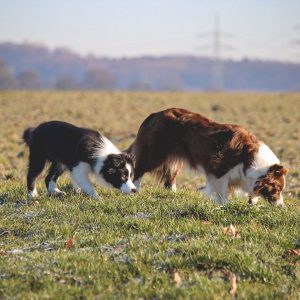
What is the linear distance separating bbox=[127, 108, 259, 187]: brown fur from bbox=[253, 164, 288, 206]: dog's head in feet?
1.05

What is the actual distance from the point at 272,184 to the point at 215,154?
93 centimetres

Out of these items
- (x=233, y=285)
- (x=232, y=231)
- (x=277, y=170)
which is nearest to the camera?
(x=233, y=285)

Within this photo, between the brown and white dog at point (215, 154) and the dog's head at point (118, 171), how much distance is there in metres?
1.00

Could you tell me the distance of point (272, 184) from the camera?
7.57 metres

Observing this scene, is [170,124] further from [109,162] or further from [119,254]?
[119,254]

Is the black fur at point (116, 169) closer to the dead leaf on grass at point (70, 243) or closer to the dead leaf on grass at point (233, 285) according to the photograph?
the dead leaf on grass at point (70, 243)

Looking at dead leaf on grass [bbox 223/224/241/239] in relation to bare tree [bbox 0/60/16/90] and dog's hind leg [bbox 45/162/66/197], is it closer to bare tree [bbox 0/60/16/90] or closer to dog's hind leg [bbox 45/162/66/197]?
dog's hind leg [bbox 45/162/66/197]

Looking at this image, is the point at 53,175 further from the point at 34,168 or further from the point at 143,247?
the point at 143,247

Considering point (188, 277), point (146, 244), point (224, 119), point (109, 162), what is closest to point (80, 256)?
point (146, 244)

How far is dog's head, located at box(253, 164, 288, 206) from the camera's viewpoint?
24.6ft

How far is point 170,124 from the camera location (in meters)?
8.49

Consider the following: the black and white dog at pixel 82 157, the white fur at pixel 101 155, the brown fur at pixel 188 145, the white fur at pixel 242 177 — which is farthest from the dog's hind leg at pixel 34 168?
the white fur at pixel 242 177

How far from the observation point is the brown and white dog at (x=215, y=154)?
297 inches

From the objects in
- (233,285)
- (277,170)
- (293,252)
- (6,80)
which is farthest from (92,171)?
(6,80)
